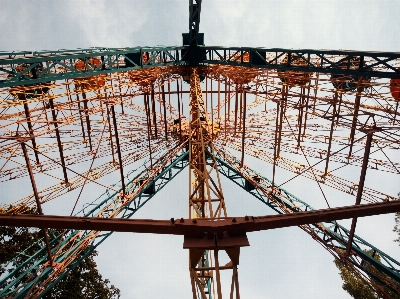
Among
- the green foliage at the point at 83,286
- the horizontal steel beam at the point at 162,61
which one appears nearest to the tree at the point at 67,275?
the green foliage at the point at 83,286

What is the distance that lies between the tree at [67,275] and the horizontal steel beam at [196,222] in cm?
1397

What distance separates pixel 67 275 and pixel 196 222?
16575mm

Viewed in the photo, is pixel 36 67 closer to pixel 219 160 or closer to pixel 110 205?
pixel 110 205

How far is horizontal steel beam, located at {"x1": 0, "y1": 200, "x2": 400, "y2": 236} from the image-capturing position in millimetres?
5457

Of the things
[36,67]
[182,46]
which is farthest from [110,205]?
[182,46]

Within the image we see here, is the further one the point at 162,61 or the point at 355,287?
the point at 355,287

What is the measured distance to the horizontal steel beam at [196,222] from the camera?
215 inches

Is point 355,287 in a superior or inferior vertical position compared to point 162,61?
inferior

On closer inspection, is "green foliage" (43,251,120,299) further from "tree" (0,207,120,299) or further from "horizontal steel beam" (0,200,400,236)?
"horizontal steel beam" (0,200,400,236)

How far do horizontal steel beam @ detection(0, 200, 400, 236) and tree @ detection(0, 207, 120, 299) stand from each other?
550 inches

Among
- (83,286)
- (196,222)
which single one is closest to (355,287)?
(83,286)

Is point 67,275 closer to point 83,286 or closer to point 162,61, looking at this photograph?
point 83,286

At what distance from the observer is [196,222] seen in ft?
18.2

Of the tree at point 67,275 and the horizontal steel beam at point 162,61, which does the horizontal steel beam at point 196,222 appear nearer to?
the horizontal steel beam at point 162,61
